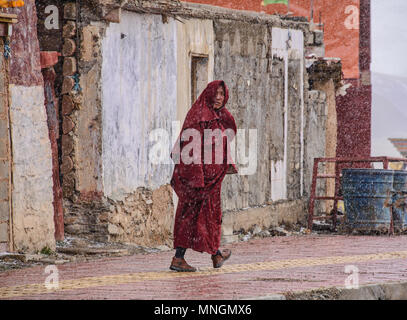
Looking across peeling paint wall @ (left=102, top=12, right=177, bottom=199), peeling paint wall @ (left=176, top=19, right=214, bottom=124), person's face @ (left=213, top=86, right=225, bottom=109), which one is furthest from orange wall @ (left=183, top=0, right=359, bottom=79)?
person's face @ (left=213, top=86, right=225, bottom=109)

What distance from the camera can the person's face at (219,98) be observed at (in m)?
9.29

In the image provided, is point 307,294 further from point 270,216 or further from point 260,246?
point 270,216

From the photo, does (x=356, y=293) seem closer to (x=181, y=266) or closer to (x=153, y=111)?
(x=181, y=266)

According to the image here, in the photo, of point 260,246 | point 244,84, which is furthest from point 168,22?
point 260,246

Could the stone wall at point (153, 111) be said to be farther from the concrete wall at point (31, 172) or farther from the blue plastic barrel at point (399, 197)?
the blue plastic barrel at point (399, 197)

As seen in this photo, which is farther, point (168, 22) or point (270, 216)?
point (270, 216)

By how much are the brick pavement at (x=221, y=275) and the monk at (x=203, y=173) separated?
1.36ft

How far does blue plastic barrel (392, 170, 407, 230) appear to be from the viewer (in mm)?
15992

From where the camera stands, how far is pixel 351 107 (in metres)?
25.2

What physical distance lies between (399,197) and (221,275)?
7.39 meters

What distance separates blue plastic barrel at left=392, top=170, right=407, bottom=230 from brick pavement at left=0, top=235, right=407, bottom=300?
257 cm

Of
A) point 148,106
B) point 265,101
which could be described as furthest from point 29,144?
point 265,101

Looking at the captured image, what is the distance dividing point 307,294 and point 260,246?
5931 millimetres

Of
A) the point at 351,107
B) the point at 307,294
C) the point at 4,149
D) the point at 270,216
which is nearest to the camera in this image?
the point at 307,294
